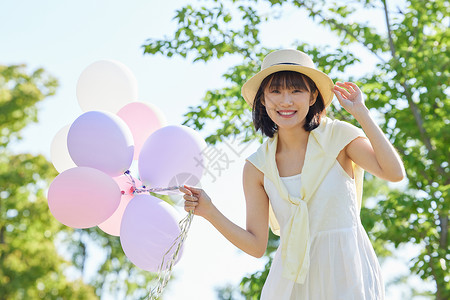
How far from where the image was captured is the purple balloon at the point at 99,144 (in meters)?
2.67

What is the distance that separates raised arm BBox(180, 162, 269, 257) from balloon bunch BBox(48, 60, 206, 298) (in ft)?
1.01

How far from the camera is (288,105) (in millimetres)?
2070

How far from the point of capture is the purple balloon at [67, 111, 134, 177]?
8.77 feet

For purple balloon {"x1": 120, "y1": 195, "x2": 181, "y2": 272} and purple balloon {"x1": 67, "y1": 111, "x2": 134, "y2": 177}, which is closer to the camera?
purple balloon {"x1": 120, "y1": 195, "x2": 181, "y2": 272}

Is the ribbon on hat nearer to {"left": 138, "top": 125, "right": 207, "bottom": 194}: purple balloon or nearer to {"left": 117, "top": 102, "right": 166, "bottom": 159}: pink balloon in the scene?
{"left": 138, "top": 125, "right": 207, "bottom": 194}: purple balloon

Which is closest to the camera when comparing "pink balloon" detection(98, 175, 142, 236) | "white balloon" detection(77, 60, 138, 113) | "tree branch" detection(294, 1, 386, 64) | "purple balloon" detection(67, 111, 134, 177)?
"purple balloon" detection(67, 111, 134, 177)

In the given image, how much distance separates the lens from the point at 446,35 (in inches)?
237

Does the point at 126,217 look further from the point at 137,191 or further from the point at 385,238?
the point at 385,238

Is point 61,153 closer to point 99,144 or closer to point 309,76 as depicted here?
point 99,144

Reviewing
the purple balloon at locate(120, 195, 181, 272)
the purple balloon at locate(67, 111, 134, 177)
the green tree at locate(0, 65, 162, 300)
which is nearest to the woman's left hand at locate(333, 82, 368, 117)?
the purple balloon at locate(120, 195, 181, 272)

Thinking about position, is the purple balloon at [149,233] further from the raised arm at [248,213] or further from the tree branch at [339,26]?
the tree branch at [339,26]

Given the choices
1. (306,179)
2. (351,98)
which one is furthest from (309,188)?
(351,98)

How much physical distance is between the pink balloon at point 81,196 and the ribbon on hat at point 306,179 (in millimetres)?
780

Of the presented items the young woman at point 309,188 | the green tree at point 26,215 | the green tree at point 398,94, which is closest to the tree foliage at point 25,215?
the green tree at point 26,215
